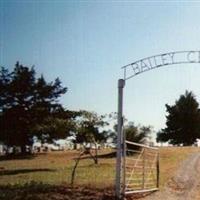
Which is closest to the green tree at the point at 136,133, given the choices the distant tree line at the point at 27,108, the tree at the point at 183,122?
the distant tree line at the point at 27,108

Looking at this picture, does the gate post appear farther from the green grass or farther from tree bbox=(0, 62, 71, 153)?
tree bbox=(0, 62, 71, 153)

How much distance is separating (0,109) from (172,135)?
33.0m

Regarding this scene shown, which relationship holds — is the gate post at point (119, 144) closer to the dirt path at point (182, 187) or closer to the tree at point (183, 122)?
the dirt path at point (182, 187)

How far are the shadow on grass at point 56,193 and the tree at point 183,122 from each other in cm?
5879

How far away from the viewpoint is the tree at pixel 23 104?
5241 cm

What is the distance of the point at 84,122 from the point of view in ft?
113

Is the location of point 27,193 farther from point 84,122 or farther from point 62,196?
point 84,122

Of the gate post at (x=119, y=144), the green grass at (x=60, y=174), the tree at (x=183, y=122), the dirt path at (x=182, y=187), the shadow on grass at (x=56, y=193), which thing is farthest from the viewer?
the tree at (x=183, y=122)

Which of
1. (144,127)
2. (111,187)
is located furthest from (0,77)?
(111,187)

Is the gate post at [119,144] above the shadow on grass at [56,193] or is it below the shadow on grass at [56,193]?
above

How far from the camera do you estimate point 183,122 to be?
7681 cm

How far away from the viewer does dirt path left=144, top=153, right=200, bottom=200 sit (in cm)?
1744

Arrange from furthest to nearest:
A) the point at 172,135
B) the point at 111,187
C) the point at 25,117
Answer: the point at 172,135 < the point at 25,117 < the point at 111,187

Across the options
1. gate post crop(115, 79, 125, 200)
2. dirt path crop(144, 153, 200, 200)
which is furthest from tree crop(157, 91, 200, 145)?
gate post crop(115, 79, 125, 200)
